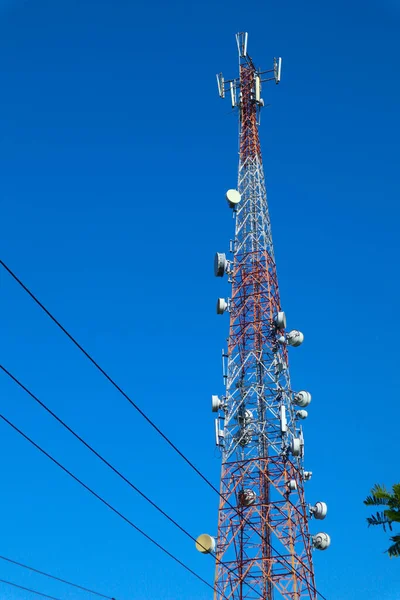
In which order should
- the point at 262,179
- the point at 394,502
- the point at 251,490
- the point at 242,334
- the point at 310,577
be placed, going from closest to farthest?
the point at 394,502 < the point at 310,577 < the point at 251,490 < the point at 242,334 < the point at 262,179

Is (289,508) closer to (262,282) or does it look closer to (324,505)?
(324,505)

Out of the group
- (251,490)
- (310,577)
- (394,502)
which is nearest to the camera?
(394,502)

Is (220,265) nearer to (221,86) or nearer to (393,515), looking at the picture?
(221,86)

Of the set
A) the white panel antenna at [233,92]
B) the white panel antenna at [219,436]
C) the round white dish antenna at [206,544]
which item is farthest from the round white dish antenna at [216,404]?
the white panel antenna at [233,92]

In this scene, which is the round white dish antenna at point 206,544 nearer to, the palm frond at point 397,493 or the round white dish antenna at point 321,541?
the round white dish antenna at point 321,541

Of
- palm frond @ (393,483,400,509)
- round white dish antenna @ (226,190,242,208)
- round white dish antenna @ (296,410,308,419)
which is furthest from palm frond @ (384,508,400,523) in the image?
round white dish antenna @ (226,190,242,208)

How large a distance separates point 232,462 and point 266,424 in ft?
7.35

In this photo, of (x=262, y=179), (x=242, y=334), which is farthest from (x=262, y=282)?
(x=262, y=179)

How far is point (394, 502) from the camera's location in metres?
16.2

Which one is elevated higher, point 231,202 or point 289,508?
point 231,202

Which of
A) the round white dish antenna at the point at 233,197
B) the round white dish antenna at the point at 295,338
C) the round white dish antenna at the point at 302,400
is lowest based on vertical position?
the round white dish antenna at the point at 302,400

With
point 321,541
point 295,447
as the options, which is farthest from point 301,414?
point 321,541

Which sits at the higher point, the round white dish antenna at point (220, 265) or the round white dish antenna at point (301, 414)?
the round white dish antenna at point (220, 265)

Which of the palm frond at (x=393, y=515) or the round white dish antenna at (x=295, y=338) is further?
the round white dish antenna at (x=295, y=338)
